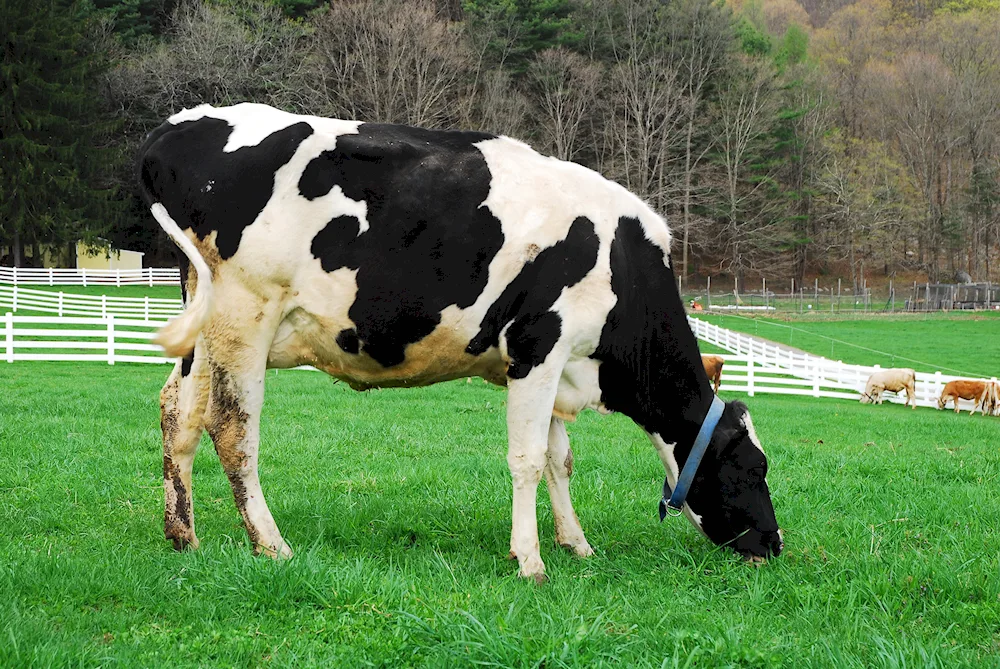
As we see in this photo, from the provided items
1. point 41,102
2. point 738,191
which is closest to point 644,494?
point 41,102

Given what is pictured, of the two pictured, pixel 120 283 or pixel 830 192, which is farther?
pixel 830 192

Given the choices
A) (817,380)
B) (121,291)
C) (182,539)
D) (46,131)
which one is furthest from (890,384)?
(46,131)

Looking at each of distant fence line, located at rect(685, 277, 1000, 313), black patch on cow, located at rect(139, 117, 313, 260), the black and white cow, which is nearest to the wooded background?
distant fence line, located at rect(685, 277, 1000, 313)

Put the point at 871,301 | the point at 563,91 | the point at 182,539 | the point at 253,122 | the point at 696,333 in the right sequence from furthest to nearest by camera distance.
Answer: the point at 871,301
the point at 563,91
the point at 696,333
the point at 253,122
the point at 182,539

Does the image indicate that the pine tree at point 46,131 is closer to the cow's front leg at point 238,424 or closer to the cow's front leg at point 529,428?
the cow's front leg at point 238,424

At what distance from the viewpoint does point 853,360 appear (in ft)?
96.4

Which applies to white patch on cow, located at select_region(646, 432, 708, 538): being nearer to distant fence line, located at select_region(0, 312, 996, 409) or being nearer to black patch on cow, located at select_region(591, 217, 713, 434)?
black patch on cow, located at select_region(591, 217, 713, 434)

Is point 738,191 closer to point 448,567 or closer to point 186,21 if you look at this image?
point 186,21

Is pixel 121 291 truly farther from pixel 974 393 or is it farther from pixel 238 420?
pixel 238 420

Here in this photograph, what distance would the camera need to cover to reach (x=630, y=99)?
56062 millimetres

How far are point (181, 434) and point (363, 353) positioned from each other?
1166 mm

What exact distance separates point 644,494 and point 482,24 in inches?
2005

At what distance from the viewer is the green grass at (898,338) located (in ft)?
94.6

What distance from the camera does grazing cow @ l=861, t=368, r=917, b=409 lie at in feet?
70.9
